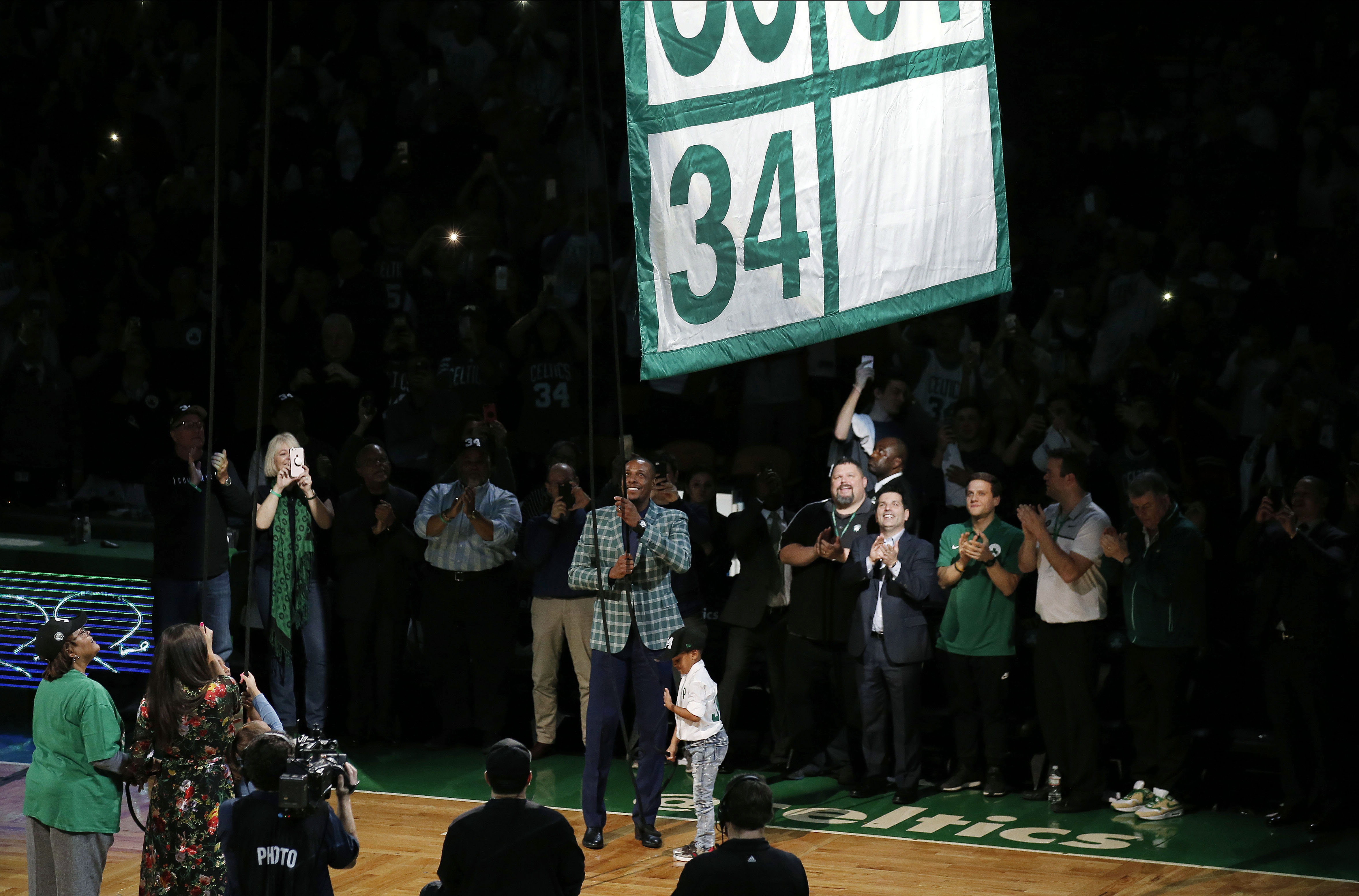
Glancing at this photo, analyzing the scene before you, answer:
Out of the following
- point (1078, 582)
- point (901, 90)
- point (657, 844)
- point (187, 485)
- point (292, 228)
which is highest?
point (292, 228)

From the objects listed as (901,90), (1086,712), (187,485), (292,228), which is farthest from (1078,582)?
(292,228)

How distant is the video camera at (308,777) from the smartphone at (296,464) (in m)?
5.24

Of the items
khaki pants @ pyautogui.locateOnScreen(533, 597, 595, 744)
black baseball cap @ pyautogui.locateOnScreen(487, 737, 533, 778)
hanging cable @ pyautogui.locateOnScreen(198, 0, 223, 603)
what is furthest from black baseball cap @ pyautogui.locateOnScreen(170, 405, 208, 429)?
black baseball cap @ pyautogui.locateOnScreen(487, 737, 533, 778)

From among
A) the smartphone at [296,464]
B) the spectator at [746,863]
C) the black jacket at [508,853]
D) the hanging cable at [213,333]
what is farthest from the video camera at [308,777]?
the smartphone at [296,464]

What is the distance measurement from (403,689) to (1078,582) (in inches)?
191

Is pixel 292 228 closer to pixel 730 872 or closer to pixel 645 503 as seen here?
pixel 645 503

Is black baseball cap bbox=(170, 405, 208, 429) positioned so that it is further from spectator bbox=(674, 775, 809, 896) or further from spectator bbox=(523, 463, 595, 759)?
spectator bbox=(674, 775, 809, 896)

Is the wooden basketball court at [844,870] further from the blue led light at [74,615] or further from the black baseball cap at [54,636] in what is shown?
the blue led light at [74,615]

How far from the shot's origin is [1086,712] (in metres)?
9.16

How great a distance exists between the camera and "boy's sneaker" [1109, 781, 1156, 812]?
9.11 meters

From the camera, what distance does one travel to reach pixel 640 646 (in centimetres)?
862

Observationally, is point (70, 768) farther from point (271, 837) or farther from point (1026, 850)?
point (1026, 850)

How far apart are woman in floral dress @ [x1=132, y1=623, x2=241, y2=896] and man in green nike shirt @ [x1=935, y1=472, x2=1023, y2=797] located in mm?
4724

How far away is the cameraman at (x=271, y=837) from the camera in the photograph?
5.25 meters
